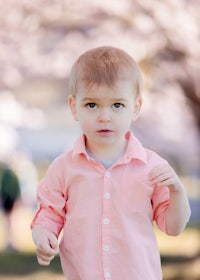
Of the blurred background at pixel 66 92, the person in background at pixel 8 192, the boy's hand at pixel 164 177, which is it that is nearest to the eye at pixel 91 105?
the boy's hand at pixel 164 177

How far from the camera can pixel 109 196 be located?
226cm

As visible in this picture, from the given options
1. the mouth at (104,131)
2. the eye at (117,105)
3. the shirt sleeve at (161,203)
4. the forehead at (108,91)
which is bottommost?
the shirt sleeve at (161,203)

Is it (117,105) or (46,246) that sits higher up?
(117,105)

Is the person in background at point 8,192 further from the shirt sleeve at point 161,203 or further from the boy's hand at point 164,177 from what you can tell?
the boy's hand at point 164,177

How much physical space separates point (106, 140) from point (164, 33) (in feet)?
19.4

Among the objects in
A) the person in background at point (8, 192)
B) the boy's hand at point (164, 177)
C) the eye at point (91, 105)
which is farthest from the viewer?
the person in background at point (8, 192)

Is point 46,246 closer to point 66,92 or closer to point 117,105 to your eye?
point 117,105

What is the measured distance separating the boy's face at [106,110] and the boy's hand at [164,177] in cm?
18

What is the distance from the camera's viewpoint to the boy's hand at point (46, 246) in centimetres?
223

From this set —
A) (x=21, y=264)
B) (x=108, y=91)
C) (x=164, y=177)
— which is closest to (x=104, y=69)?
(x=108, y=91)

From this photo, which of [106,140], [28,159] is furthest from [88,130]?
[28,159]

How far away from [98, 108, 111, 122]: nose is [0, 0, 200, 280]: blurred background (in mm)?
5839

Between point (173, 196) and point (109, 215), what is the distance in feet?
0.67

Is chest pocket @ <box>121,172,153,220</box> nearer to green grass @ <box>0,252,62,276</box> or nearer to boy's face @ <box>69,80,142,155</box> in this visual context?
boy's face @ <box>69,80,142,155</box>
